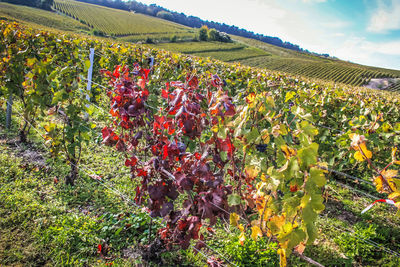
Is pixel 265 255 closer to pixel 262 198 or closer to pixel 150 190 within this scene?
pixel 262 198

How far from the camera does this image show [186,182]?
1.60 m

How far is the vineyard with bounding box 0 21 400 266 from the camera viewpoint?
136cm

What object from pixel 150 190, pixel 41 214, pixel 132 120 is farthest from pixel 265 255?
pixel 41 214

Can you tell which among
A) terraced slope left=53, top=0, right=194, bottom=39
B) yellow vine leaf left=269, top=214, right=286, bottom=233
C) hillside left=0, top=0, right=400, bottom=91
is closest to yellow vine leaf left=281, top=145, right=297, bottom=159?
yellow vine leaf left=269, top=214, right=286, bottom=233

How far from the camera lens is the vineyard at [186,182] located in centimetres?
136

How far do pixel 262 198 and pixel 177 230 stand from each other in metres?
0.75

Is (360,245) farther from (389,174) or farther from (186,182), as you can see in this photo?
(186,182)

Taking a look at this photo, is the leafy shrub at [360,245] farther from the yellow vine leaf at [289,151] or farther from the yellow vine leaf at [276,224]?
the yellow vine leaf at [289,151]

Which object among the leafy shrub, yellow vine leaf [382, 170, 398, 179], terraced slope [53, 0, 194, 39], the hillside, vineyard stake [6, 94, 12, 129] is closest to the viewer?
yellow vine leaf [382, 170, 398, 179]

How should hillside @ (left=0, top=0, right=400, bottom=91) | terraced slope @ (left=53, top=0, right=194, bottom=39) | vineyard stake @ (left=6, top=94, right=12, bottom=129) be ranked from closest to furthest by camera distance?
vineyard stake @ (left=6, top=94, right=12, bottom=129), hillside @ (left=0, top=0, right=400, bottom=91), terraced slope @ (left=53, top=0, right=194, bottom=39)

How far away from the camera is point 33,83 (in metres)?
3.37

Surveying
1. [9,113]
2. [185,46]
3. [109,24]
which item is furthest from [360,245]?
[109,24]

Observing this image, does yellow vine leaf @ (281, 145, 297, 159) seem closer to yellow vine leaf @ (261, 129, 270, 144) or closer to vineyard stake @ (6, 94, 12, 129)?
yellow vine leaf @ (261, 129, 270, 144)

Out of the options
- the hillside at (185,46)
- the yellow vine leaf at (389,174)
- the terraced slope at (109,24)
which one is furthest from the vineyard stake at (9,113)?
the terraced slope at (109,24)
